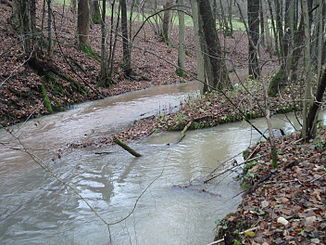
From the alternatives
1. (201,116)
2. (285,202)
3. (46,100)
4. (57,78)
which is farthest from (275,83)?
→ (57,78)

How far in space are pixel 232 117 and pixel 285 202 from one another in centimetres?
713

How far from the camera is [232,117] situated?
11.7m

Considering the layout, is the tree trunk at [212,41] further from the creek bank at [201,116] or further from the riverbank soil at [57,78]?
the riverbank soil at [57,78]

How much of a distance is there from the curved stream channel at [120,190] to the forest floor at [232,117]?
1.83 feet

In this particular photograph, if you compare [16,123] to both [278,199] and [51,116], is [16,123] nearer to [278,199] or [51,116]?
[51,116]

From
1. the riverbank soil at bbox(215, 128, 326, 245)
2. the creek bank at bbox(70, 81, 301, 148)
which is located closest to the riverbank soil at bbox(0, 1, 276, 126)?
the creek bank at bbox(70, 81, 301, 148)

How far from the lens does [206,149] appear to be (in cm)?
928

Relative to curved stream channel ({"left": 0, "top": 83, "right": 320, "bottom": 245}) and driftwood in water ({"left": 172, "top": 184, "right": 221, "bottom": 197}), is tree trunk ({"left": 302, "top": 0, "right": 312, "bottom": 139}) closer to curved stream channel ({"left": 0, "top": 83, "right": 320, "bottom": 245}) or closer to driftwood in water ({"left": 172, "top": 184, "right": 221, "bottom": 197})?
curved stream channel ({"left": 0, "top": 83, "right": 320, "bottom": 245})

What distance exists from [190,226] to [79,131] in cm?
750

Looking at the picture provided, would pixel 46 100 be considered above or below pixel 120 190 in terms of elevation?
above

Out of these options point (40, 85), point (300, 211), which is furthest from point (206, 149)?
point (40, 85)

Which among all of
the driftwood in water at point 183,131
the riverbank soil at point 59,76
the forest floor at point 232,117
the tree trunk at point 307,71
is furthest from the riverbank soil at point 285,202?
the driftwood in water at point 183,131

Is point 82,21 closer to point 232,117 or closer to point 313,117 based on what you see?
point 232,117

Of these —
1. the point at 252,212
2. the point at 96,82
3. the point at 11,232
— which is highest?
the point at 96,82
